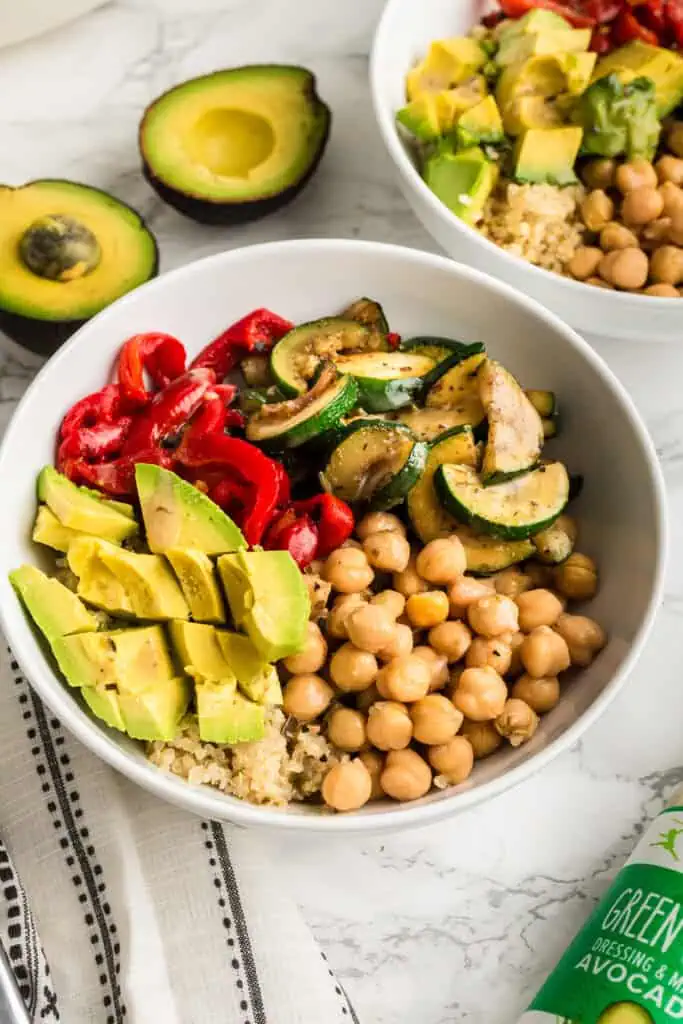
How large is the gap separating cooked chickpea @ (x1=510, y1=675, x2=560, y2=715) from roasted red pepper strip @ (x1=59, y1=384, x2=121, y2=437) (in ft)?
1.94

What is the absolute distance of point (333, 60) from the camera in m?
1.95

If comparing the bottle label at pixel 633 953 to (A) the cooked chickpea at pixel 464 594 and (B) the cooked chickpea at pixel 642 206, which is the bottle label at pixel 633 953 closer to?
→ (A) the cooked chickpea at pixel 464 594

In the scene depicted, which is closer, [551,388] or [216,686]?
[216,686]

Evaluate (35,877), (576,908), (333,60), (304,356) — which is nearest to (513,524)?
(304,356)

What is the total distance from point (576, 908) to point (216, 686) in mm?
535

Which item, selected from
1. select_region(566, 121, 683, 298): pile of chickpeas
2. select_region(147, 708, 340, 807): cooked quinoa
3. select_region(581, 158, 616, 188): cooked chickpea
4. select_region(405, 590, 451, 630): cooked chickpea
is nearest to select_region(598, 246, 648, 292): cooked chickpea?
select_region(566, 121, 683, 298): pile of chickpeas

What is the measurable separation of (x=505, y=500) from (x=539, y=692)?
9.0 inches

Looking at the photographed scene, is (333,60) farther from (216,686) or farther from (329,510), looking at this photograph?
(216,686)

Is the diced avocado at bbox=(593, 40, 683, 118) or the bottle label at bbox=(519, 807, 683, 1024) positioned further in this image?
the diced avocado at bbox=(593, 40, 683, 118)

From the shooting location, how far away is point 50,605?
121 cm

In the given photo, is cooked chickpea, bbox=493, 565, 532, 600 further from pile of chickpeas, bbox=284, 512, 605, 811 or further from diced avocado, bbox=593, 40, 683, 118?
diced avocado, bbox=593, 40, 683, 118

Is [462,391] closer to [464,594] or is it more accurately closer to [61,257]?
[464,594]

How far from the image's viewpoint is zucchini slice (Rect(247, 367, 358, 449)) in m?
1.33

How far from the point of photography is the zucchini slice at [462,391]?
1.41 metres
